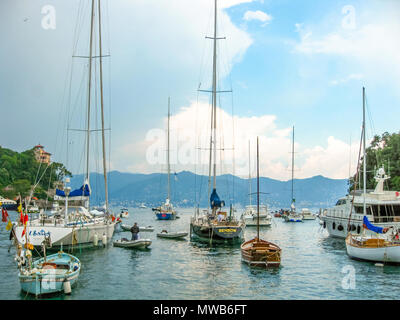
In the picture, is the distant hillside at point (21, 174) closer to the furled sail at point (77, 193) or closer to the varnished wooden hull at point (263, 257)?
the furled sail at point (77, 193)

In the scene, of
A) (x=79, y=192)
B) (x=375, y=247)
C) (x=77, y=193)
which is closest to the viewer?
(x=375, y=247)

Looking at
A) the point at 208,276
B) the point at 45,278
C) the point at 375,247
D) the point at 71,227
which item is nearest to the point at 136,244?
the point at 71,227

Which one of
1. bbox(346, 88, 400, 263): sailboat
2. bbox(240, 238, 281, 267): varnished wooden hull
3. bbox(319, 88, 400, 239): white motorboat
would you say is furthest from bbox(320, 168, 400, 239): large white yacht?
bbox(240, 238, 281, 267): varnished wooden hull

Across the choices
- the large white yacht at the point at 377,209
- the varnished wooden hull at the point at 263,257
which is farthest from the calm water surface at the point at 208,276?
the large white yacht at the point at 377,209

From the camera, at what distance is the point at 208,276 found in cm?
2494

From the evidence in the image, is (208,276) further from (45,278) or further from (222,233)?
(222,233)

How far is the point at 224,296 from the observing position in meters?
20.1

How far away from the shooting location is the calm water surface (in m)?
20.8

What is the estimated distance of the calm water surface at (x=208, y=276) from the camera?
20.8 meters
